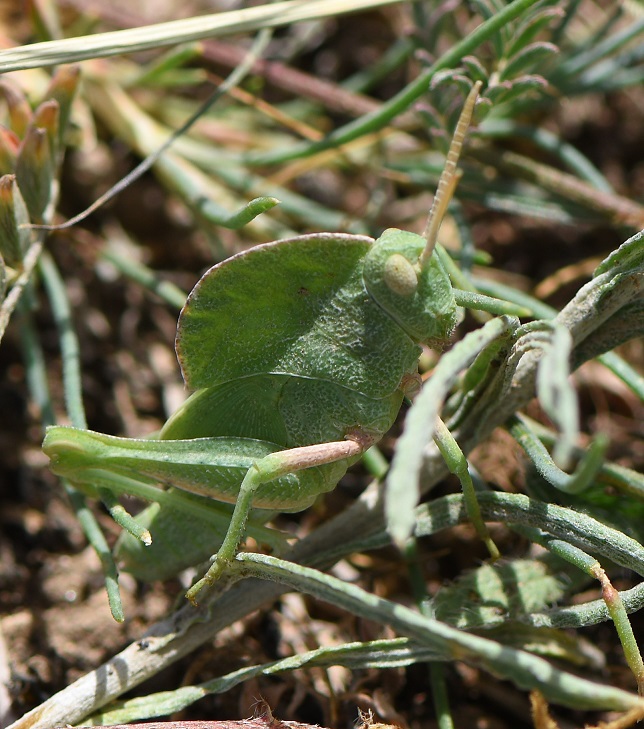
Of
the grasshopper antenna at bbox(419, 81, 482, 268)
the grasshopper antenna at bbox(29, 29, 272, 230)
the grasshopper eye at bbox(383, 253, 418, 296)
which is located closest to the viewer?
the grasshopper antenna at bbox(419, 81, 482, 268)

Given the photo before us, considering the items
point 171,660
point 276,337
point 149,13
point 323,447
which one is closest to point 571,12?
point 276,337

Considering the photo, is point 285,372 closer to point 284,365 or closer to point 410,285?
point 284,365

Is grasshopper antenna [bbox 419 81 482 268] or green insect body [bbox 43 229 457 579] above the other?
grasshopper antenna [bbox 419 81 482 268]

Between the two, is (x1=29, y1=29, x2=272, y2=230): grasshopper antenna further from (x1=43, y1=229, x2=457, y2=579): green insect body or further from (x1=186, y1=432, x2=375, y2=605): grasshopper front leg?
(x1=186, y1=432, x2=375, y2=605): grasshopper front leg

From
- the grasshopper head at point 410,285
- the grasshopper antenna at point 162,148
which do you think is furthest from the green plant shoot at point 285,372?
the grasshopper antenna at point 162,148

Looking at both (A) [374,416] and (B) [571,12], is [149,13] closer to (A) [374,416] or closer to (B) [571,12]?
(B) [571,12]

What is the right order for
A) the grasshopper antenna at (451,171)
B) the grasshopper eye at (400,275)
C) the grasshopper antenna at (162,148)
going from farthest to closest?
the grasshopper antenna at (162,148)
the grasshopper eye at (400,275)
the grasshopper antenna at (451,171)

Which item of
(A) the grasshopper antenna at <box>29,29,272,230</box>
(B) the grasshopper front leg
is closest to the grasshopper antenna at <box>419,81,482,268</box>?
(B) the grasshopper front leg

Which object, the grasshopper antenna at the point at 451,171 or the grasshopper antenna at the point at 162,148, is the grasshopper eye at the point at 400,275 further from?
the grasshopper antenna at the point at 162,148
